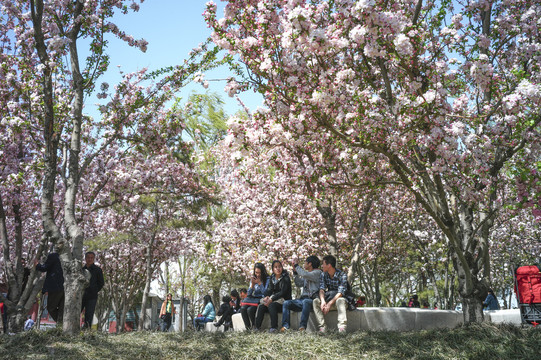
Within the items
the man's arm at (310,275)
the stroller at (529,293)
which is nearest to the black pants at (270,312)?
the man's arm at (310,275)

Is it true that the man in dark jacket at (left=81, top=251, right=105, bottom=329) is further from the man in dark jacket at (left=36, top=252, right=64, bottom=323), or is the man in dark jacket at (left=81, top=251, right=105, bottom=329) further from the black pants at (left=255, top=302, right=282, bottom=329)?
the black pants at (left=255, top=302, right=282, bottom=329)

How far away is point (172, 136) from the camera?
458 inches

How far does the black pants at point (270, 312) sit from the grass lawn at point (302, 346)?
1683 millimetres

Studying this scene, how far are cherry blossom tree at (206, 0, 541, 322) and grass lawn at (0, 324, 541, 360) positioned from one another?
1.75 meters

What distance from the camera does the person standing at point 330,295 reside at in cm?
763

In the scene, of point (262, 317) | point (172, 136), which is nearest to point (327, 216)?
point (262, 317)

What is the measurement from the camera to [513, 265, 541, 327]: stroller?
8.95 meters

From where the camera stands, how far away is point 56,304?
9023 millimetres

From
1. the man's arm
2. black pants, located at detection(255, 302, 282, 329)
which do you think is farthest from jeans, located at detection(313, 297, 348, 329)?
black pants, located at detection(255, 302, 282, 329)

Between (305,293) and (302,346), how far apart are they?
270cm

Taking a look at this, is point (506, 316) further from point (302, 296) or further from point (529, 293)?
point (302, 296)

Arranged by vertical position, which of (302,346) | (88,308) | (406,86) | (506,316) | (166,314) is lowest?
(166,314)

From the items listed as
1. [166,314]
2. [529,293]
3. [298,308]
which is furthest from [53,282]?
[166,314]

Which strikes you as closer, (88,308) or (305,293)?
(305,293)
